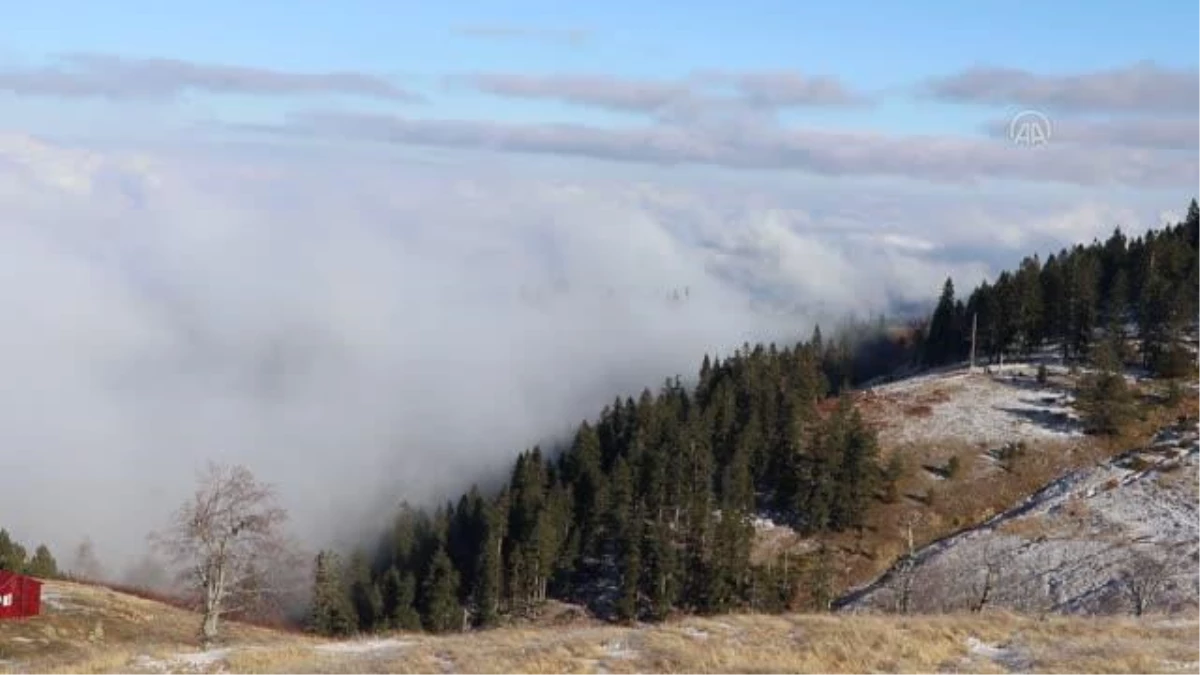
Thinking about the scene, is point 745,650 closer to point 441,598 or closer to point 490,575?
point 490,575

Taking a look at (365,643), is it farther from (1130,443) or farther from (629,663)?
(1130,443)

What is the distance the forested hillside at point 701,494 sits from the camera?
100625 millimetres

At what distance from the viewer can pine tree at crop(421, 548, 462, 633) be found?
4345 inches

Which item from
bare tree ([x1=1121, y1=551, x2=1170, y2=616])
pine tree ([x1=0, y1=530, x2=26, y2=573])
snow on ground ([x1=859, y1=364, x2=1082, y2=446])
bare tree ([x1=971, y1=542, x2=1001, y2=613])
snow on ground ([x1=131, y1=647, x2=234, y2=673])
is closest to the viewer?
snow on ground ([x1=131, y1=647, x2=234, y2=673])

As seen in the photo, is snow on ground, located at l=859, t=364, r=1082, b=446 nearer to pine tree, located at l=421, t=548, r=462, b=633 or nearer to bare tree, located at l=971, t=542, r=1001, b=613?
bare tree, located at l=971, t=542, r=1001, b=613

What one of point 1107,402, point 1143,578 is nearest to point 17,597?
point 1143,578

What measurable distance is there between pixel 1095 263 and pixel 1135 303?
25.5 ft

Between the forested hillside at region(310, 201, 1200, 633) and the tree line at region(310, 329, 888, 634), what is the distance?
0.21 metres

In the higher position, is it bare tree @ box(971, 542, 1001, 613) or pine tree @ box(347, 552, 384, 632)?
bare tree @ box(971, 542, 1001, 613)

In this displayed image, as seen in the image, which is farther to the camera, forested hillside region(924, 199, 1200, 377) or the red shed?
forested hillside region(924, 199, 1200, 377)

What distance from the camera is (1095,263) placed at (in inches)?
6058

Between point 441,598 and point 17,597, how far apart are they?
53.3 metres

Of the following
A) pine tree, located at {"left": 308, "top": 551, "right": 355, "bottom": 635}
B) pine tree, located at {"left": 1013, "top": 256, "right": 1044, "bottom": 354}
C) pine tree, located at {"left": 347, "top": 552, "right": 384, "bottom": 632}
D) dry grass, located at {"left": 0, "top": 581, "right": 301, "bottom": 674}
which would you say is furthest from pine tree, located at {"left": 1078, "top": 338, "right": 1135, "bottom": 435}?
dry grass, located at {"left": 0, "top": 581, "right": 301, "bottom": 674}

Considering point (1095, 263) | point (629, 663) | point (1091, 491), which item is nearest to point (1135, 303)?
point (1095, 263)
